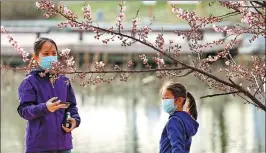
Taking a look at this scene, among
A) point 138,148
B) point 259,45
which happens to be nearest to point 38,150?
A: point 138,148

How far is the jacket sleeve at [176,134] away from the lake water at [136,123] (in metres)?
6.00

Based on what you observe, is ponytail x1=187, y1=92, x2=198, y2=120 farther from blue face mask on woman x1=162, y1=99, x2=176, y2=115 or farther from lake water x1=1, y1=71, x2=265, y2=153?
lake water x1=1, y1=71, x2=265, y2=153

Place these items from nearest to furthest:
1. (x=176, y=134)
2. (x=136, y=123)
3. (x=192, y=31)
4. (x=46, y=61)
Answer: (x=192, y=31) → (x=176, y=134) → (x=46, y=61) → (x=136, y=123)

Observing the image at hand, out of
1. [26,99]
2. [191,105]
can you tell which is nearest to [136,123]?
[191,105]

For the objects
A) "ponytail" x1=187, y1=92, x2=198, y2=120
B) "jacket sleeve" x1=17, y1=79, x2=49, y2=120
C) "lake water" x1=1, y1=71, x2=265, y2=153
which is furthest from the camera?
"lake water" x1=1, y1=71, x2=265, y2=153

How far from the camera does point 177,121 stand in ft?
20.4

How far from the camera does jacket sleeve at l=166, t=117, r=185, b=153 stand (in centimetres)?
605

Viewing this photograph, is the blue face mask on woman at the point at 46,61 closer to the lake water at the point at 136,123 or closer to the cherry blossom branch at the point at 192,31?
the cherry blossom branch at the point at 192,31

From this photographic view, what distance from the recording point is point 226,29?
6527mm

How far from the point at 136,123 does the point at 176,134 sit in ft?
33.3

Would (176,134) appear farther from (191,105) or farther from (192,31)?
(192,31)

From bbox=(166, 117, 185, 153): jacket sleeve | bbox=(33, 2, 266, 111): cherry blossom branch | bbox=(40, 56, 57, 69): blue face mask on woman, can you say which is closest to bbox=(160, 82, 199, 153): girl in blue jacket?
bbox=(166, 117, 185, 153): jacket sleeve

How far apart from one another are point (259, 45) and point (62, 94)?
17.9m

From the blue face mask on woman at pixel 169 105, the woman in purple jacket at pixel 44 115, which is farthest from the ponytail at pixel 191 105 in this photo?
the woman in purple jacket at pixel 44 115
